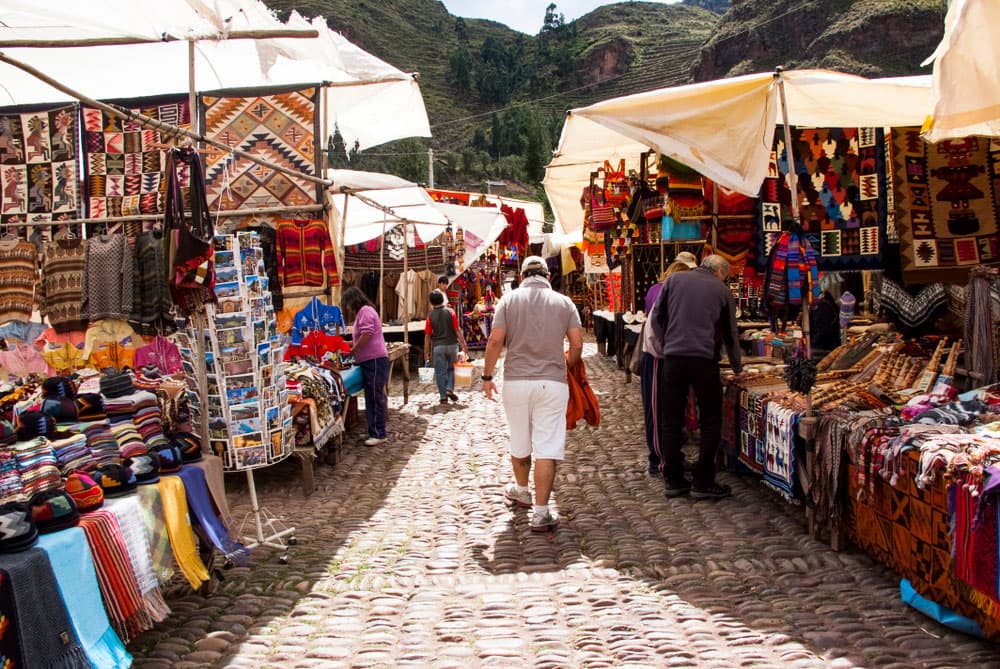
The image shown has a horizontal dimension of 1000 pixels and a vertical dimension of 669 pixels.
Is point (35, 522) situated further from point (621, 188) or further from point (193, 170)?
point (621, 188)

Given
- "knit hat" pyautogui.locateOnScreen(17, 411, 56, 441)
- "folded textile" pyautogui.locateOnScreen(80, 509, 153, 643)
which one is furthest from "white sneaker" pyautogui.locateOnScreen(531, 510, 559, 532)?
"knit hat" pyautogui.locateOnScreen(17, 411, 56, 441)

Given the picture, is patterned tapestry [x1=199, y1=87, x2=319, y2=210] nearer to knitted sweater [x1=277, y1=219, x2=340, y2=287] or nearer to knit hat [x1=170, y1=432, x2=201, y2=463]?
knitted sweater [x1=277, y1=219, x2=340, y2=287]

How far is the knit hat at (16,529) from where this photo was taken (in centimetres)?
287

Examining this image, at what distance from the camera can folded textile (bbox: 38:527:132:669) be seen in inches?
118

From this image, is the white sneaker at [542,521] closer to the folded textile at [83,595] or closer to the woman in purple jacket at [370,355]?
the folded textile at [83,595]

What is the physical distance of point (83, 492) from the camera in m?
3.42

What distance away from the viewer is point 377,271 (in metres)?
15.8

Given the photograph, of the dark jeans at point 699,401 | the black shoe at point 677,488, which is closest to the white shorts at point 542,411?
the dark jeans at point 699,401

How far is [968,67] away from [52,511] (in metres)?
4.39

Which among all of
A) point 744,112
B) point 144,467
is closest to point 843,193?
point 744,112

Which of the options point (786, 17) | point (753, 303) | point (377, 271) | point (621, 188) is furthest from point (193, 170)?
point (786, 17)

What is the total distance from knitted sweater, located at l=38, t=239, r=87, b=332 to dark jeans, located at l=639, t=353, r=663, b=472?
4.89 meters

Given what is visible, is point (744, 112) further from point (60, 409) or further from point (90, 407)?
point (60, 409)

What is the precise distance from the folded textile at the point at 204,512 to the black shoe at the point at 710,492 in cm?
338
